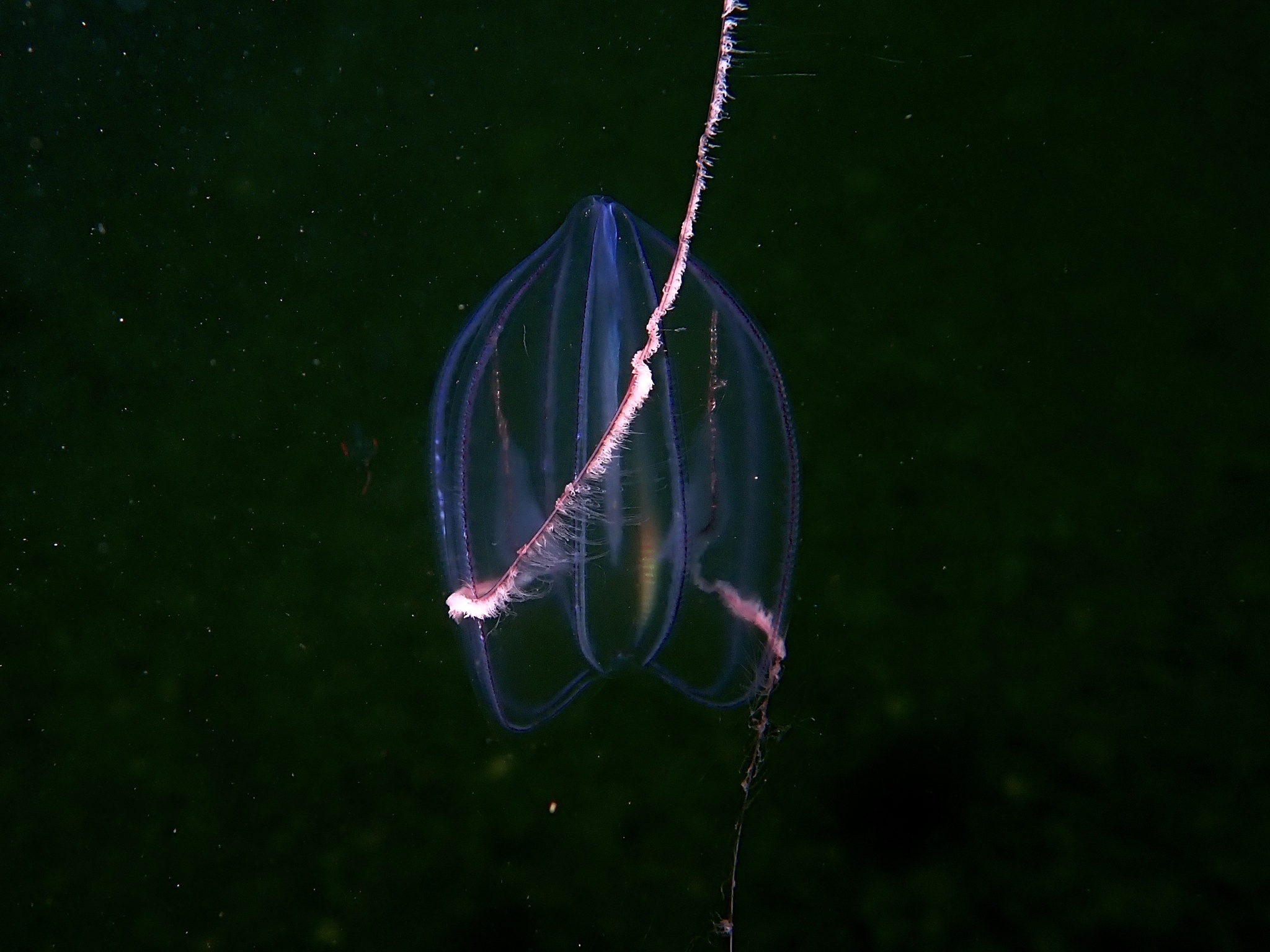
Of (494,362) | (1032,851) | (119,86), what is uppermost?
(119,86)

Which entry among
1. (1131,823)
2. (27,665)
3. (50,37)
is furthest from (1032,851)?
(50,37)

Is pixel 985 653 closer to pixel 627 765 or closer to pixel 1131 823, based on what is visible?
pixel 1131 823

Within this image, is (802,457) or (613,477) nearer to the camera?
(613,477)
